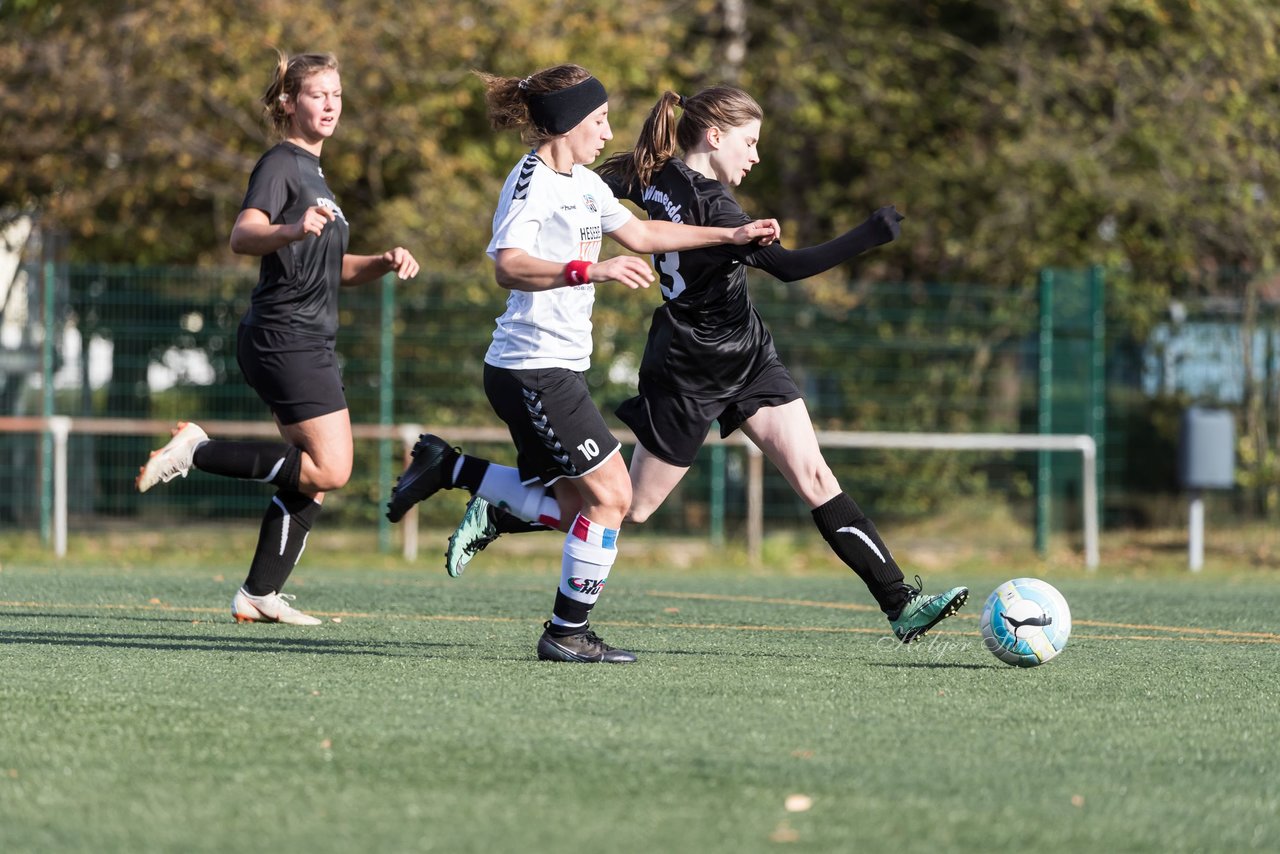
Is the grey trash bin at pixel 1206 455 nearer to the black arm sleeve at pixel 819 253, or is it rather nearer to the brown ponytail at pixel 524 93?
the black arm sleeve at pixel 819 253

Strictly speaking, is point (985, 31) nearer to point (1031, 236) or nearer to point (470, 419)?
point (1031, 236)

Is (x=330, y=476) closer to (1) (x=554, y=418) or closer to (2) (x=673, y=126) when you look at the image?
(1) (x=554, y=418)

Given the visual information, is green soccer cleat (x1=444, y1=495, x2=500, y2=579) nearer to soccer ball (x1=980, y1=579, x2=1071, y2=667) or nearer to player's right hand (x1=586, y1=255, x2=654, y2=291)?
player's right hand (x1=586, y1=255, x2=654, y2=291)

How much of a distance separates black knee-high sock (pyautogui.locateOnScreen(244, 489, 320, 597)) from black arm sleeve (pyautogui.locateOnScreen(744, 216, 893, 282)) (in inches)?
86.4

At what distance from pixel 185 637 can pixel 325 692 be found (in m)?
1.68

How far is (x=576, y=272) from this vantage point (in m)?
5.33

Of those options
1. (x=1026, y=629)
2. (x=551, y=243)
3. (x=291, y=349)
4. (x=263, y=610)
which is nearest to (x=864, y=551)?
(x=1026, y=629)

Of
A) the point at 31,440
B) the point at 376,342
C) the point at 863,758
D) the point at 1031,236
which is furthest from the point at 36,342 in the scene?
the point at 863,758

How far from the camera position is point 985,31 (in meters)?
19.0

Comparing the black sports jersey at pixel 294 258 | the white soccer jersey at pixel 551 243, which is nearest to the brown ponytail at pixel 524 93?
the white soccer jersey at pixel 551 243

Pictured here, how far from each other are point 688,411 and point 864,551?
79 cm

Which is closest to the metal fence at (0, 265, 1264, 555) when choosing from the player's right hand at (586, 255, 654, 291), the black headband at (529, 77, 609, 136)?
the black headband at (529, 77, 609, 136)

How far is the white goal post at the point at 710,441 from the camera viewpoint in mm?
13211

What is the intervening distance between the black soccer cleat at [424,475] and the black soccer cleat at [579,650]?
33.1 inches
